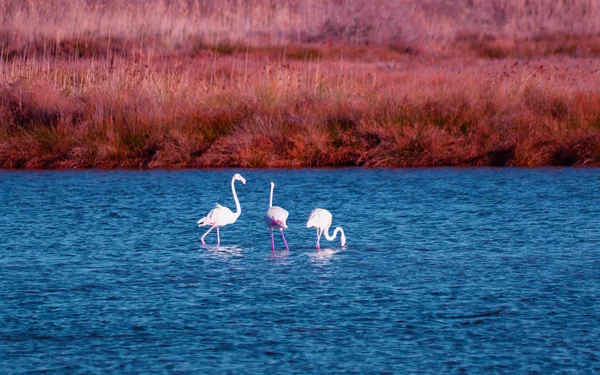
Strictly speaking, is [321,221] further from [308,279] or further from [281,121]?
[281,121]

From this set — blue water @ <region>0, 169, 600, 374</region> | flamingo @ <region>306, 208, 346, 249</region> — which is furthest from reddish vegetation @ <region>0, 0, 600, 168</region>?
flamingo @ <region>306, 208, 346, 249</region>

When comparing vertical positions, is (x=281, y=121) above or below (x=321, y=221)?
above

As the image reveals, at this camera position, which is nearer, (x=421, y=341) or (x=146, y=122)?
(x=421, y=341)

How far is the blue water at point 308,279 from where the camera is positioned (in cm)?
739

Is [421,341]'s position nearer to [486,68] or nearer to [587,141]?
[587,141]

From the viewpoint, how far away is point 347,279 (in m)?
9.47

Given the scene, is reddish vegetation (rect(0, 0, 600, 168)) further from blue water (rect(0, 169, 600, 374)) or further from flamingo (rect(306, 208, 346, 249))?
flamingo (rect(306, 208, 346, 249))

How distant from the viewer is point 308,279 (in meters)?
9.48

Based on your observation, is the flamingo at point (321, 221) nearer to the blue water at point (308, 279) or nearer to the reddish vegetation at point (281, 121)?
the blue water at point (308, 279)

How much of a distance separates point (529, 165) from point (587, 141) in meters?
0.91

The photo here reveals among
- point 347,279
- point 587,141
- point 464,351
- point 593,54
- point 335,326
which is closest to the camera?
point 464,351

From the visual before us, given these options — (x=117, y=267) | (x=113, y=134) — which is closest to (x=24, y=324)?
(x=117, y=267)

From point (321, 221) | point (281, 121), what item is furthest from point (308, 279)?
point (281, 121)

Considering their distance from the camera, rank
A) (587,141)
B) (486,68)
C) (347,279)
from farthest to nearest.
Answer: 1. (486,68)
2. (587,141)
3. (347,279)
